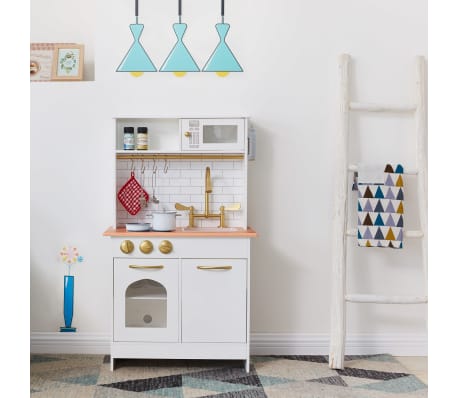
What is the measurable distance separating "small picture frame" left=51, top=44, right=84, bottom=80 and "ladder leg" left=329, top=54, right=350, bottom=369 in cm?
177

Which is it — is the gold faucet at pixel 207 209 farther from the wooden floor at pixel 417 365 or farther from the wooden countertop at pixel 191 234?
the wooden floor at pixel 417 365

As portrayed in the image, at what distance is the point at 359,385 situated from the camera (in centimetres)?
320

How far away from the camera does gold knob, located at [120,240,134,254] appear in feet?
11.0

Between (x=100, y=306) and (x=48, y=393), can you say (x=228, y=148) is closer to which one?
(x=100, y=306)

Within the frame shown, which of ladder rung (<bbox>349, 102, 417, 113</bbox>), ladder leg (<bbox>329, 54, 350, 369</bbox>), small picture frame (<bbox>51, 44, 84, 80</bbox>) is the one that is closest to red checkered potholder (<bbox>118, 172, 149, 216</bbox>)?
small picture frame (<bbox>51, 44, 84, 80</bbox>)

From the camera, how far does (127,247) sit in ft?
11.0

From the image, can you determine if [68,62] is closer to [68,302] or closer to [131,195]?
[131,195]

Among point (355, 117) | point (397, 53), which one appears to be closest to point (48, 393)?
A: point (355, 117)

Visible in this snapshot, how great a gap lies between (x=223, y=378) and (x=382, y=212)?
4.62ft

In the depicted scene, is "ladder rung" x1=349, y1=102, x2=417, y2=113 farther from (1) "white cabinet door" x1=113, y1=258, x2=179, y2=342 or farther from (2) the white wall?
(1) "white cabinet door" x1=113, y1=258, x2=179, y2=342

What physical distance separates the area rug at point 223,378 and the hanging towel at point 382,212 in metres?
0.79

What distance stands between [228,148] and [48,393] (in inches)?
68.3

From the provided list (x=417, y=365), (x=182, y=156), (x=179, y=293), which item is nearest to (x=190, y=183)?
(x=182, y=156)

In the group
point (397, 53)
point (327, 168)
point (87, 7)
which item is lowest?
point (327, 168)
